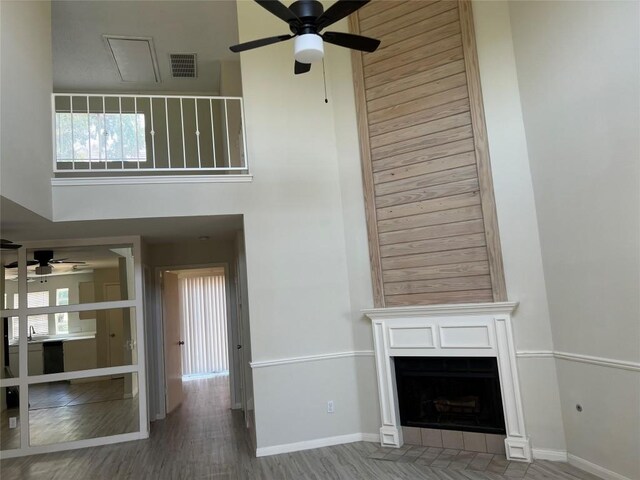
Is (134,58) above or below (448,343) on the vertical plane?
above

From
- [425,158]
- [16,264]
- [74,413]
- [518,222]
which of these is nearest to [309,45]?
[425,158]

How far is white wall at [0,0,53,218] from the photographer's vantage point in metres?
2.90

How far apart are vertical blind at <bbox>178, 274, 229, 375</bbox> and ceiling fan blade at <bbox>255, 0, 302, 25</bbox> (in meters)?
7.58

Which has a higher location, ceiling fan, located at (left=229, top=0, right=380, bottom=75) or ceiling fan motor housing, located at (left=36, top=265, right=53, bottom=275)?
ceiling fan, located at (left=229, top=0, right=380, bottom=75)

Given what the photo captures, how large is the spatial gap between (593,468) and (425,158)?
115 inches

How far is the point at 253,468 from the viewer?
382 centimetres

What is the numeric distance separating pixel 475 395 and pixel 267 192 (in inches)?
113

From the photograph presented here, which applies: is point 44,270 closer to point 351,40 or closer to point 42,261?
point 42,261

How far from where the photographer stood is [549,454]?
11.6ft

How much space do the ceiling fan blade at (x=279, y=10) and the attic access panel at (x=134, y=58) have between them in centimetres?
390

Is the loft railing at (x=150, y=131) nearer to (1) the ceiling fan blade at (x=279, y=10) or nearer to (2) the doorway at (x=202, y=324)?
(2) the doorway at (x=202, y=324)

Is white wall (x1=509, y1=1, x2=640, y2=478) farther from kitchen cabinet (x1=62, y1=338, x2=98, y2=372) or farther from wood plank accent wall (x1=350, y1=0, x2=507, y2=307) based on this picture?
kitchen cabinet (x1=62, y1=338, x2=98, y2=372)

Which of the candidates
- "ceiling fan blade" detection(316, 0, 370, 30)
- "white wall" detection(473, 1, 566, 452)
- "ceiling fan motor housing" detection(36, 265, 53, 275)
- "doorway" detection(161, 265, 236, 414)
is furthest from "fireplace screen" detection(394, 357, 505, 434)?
"doorway" detection(161, 265, 236, 414)

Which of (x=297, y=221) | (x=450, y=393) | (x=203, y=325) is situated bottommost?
(x=450, y=393)
